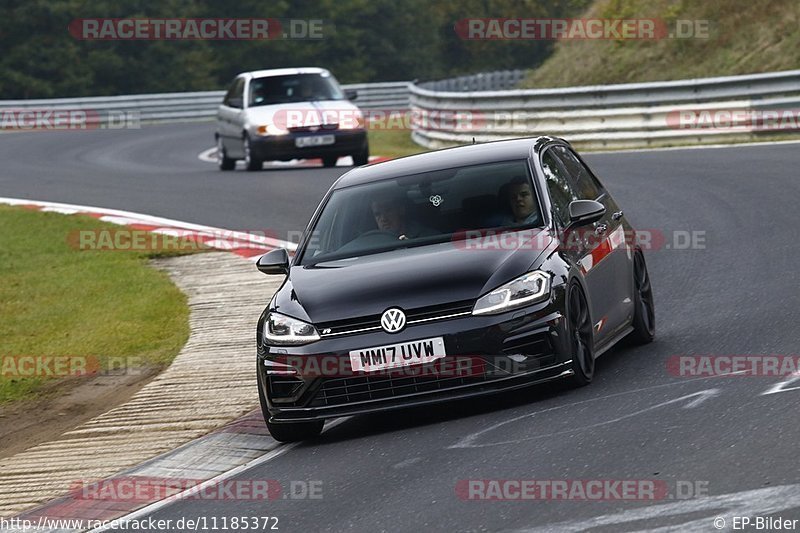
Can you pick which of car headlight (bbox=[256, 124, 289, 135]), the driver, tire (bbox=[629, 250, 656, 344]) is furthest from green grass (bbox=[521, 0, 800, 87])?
the driver

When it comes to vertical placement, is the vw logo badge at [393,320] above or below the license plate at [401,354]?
above

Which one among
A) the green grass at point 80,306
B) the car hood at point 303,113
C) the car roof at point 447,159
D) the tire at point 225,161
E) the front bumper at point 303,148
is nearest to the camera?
the car roof at point 447,159

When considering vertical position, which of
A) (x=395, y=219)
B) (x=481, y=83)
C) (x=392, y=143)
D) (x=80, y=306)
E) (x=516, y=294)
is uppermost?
(x=395, y=219)

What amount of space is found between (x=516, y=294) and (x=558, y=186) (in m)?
1.56

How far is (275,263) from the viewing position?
9633mm

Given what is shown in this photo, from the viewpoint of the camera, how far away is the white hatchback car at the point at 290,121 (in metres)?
25.2

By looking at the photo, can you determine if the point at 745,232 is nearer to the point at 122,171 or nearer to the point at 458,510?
the point at 458,510

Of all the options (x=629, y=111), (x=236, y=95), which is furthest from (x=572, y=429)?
(x=236, y=95)

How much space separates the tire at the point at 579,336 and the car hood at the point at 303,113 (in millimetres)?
16566

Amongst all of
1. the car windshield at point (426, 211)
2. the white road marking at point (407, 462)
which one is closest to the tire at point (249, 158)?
the car windshield at point (426, 211)

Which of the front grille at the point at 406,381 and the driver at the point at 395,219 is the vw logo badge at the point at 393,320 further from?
the driver at the point at 395,219

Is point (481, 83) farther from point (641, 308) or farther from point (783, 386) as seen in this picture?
point (783, 386)

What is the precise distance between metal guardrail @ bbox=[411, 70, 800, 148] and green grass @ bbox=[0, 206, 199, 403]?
9887mm

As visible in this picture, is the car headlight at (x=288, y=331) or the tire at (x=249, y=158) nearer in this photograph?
the car headlight at (x=288, y=331)
